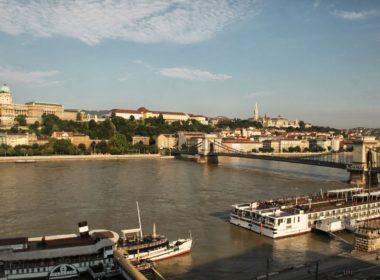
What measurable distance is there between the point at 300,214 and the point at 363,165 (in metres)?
16.4

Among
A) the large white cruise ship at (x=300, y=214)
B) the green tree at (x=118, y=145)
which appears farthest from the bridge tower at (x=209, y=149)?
the large white cruise ship at (x=300, y=214)

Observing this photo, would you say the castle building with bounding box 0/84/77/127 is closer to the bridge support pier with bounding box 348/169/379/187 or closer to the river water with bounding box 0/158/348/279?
the river water with bounding box 0/158/348/279

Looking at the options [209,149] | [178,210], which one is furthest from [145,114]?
[178,210]

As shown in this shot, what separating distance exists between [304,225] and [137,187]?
11936 mm

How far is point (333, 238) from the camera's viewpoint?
14523 millimetres

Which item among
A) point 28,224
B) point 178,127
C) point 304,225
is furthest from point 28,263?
point 178,127

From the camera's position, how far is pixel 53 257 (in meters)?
10.3

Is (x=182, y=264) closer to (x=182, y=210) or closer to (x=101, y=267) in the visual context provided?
(x=101, y=267)

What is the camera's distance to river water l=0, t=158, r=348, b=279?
12188mm

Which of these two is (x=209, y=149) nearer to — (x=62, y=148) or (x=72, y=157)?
(x=72, y=157)

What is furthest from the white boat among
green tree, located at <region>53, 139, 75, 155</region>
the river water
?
green tree, located at <region>53, 139, 75, 155</region>

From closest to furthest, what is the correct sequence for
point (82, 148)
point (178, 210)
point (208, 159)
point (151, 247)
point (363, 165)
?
point (151, 247) < point (178, 210) < point (363, 165) < point (208, 159) < point (82, 148)

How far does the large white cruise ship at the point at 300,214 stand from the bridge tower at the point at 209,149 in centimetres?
3126

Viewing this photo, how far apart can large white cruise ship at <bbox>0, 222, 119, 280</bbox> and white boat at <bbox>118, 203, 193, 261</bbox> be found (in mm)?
844
